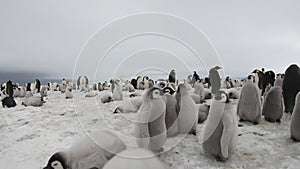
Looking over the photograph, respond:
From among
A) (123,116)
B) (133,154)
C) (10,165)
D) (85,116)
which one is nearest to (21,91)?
(85,116)

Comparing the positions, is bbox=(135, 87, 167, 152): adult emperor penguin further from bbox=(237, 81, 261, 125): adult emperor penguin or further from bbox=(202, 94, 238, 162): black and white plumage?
bbox=(237, 81, 261, 125): adult emperor penguin

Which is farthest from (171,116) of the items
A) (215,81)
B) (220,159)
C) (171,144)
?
(220,159)

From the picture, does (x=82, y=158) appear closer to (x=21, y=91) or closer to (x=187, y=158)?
(x=187, y=158)

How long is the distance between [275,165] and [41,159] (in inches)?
142

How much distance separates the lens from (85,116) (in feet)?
21.2

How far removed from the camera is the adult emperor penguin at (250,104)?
4.78 m

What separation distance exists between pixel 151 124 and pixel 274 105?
328 centimetres

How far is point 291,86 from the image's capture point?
6012 millimetres

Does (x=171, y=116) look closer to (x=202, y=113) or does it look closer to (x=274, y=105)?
(x=202, y=113)

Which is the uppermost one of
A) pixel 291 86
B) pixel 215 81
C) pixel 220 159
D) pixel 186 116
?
pixel 215 81

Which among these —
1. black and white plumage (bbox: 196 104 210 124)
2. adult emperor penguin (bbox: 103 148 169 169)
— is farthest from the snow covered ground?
adult emperor penguin (bbox: 103 148 169 169)

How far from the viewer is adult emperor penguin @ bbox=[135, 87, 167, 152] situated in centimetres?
336

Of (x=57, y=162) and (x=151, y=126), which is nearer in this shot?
(x=57, y=162)

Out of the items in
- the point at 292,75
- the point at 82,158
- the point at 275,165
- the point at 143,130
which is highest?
the point at 292,75
